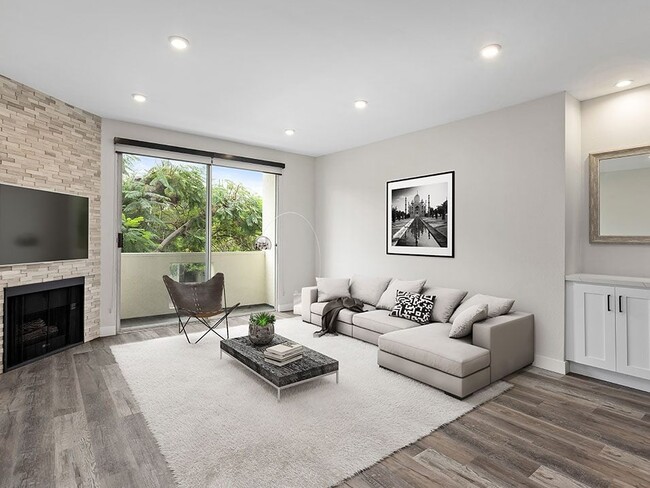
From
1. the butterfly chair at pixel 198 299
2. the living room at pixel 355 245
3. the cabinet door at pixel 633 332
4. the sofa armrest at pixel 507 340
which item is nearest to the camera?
the living room at pixel 355 245

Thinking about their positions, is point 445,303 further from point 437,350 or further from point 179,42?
point 179,42

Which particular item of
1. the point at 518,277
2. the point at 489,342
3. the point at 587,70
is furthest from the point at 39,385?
the point at 587,70

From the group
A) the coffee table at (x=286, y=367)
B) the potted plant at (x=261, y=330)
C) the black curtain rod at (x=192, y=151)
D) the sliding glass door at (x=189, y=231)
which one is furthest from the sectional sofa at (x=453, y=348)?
the black curtain rod at (x=192, y=151)

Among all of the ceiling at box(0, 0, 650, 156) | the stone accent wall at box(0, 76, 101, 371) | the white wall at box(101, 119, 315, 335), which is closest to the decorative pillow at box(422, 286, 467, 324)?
the ceiling at box(0, 0, 650, 156)

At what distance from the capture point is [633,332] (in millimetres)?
3254

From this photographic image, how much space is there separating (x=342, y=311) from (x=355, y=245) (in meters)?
1.51

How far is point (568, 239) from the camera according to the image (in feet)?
12.1

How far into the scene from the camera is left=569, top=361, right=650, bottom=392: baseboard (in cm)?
328

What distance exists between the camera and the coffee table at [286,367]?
293 cm

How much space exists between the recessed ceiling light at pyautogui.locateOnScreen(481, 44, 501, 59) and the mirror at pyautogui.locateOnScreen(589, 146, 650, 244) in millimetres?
1790

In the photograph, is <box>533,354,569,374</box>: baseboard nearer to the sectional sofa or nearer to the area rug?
the sectional sofa

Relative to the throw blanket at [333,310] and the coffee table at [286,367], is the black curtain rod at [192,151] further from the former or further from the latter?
the coffee table at [286,367]

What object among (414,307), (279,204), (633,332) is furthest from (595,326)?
(279,204)

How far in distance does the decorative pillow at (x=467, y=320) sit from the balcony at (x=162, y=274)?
12.4ft
